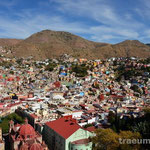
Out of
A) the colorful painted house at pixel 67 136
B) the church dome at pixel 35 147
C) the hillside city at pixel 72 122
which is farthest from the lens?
the colorful painted house at pixel 67 136

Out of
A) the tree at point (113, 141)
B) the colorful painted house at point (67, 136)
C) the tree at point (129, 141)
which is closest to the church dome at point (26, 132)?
the colorful painted house at point (67, 136)

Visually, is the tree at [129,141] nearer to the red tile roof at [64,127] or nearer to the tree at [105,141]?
the tree at [105,141]

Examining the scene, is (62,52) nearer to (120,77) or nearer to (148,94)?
(120,77)

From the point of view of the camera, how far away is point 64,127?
25844 mm

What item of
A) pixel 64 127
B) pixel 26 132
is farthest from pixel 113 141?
pixel 26 132

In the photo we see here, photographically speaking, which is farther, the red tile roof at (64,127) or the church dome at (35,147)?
the red tile roof at (64,127)

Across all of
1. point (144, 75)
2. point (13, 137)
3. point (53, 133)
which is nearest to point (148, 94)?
point (144, 75)

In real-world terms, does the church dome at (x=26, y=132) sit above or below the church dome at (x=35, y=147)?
above

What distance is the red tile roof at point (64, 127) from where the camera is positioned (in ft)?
79.6

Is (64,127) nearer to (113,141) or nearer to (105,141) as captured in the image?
(105,141)

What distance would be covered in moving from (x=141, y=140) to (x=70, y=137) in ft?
27.2

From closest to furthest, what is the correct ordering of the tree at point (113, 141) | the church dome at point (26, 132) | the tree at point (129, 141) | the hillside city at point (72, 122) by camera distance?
the tree at point (129, 141) → the tree at point (113, 141) → the hillside city at point (72, 122) → the church dome at point (26, 132)

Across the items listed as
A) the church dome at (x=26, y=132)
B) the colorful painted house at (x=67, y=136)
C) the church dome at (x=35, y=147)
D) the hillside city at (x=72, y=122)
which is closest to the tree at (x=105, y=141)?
the hillside city at (x=72, y=122)

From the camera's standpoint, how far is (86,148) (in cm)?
2347
